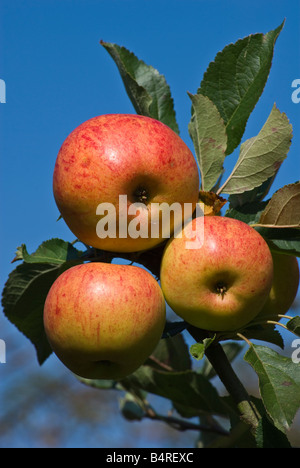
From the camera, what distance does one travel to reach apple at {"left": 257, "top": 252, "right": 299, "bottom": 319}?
1395 millimetres

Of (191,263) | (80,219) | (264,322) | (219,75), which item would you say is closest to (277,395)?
(264,322)

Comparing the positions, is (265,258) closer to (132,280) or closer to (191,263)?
(191,263)

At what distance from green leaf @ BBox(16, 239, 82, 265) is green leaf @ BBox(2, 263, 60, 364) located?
46 mm

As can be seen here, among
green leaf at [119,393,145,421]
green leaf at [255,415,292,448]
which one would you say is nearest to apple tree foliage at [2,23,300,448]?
green leaf at [255,415,292,448]

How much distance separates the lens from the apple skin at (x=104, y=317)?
3.82 feet

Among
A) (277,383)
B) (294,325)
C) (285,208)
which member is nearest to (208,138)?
(285,208)

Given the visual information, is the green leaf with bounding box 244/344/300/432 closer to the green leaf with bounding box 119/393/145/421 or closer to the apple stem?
the apple stem

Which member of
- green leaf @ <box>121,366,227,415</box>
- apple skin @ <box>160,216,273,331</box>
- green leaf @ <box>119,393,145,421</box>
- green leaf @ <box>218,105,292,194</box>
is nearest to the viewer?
apple skin @ <box>160,216,273,331</box>

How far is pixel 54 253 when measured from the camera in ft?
4.43

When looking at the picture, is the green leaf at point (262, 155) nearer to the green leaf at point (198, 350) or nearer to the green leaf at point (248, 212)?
the green leaf at point (248, 212)

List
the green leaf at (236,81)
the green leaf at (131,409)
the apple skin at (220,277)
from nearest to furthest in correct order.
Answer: the apple skin at (220,277)
the green leaf at (236,81)
the green leaf at (131,409)

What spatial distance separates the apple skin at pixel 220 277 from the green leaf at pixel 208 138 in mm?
181

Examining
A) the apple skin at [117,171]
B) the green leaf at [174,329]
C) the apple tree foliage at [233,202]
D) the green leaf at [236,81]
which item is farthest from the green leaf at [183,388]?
the green leaf at [236,81]

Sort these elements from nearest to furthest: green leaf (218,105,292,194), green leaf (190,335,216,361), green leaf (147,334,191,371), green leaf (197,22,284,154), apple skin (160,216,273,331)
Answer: green leaf (190,335,216,361), apple skin (160,216,273,331), green leaf (218,105,292,194), green leaf (197,22,284,154), green leaf (147,334,191,371)
